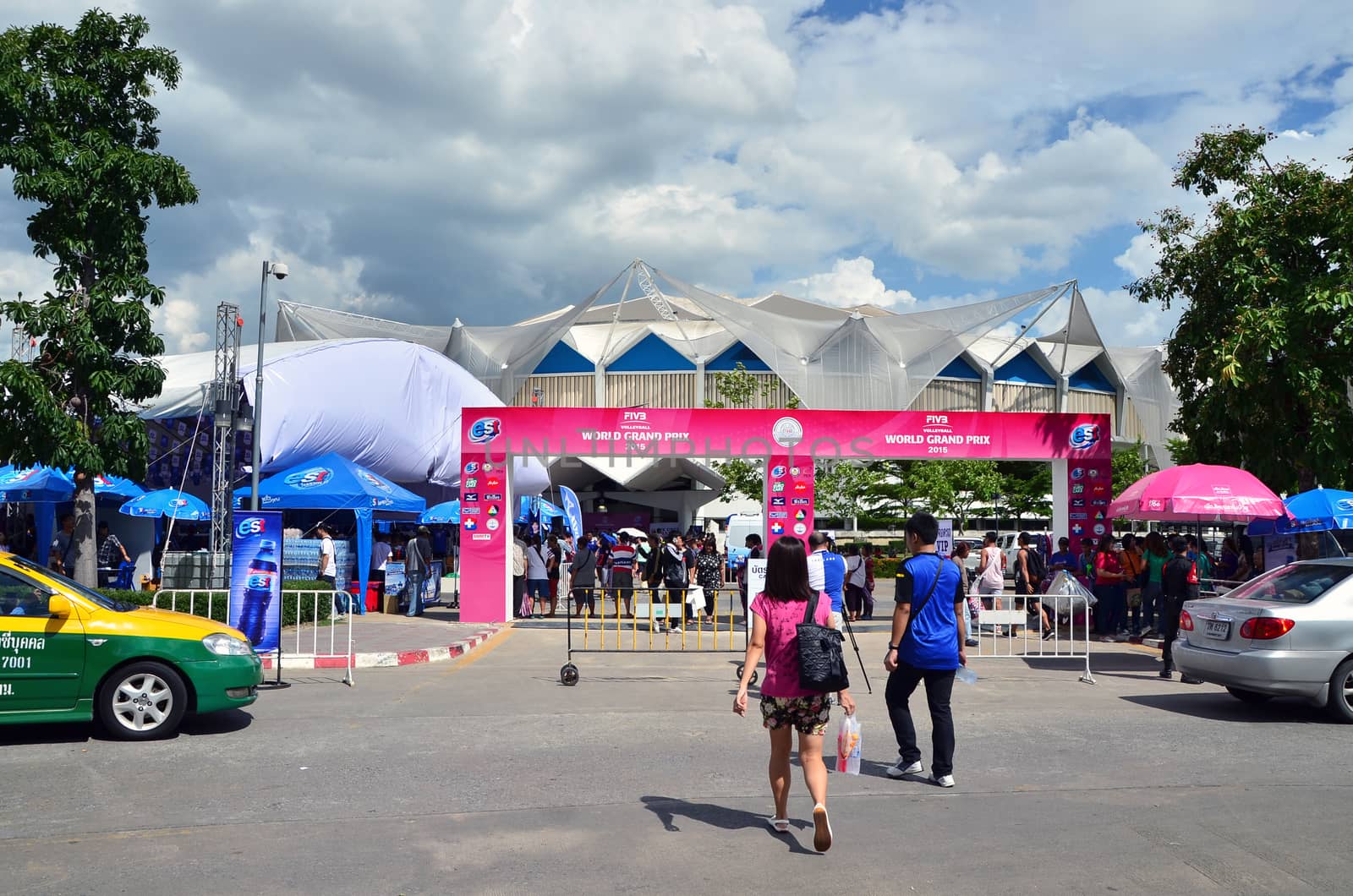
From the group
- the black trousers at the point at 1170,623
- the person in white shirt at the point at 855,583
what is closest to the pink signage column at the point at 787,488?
the person in white shirt at the point at 855,583

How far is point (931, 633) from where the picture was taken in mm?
6922

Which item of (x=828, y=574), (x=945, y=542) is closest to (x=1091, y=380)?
(x=945, y=542)

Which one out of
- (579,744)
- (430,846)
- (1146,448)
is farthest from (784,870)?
(1146,448)

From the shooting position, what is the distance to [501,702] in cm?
1048

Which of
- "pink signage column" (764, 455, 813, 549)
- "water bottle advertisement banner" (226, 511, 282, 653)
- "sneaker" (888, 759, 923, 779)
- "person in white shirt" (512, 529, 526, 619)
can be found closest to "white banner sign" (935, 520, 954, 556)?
"pink signage column" (764, 455, 813, 549)

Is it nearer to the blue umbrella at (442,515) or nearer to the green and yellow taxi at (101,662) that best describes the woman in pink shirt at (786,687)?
the green and yellow taxi at (101,662)

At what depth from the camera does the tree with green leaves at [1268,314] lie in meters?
16.6

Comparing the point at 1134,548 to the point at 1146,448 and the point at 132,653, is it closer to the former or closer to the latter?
the point at 132,653

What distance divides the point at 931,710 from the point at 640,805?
1.98 m

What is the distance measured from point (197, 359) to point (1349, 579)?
104 ft

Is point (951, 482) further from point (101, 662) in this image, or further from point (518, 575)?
point (101, 662)

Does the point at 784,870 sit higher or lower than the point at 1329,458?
lower

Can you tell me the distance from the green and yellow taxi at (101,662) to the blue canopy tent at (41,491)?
1553cm

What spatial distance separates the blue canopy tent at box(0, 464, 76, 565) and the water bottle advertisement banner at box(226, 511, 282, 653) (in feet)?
38.2
